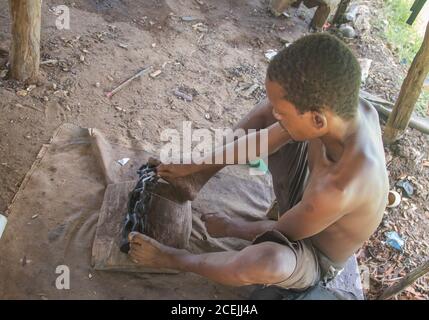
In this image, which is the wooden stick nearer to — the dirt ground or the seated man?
the dirt ground

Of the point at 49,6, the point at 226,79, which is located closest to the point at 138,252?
the point at 226,79

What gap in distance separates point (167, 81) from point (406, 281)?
7.12ft

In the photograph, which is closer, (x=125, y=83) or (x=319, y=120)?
(x=319, y=120)

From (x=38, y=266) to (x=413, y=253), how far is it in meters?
2.13

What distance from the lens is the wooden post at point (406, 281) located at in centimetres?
210

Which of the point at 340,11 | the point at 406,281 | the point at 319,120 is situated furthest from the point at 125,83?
the point at 340,11

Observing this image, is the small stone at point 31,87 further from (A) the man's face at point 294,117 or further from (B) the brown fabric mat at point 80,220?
(A) the man's face at point 294,117

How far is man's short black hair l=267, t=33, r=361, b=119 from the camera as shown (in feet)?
5.04

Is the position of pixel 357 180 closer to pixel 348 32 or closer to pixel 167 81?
pixel 167 81

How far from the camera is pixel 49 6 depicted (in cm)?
380

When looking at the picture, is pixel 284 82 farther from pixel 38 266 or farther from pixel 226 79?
pixel 226 79

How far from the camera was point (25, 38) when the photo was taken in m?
2.91

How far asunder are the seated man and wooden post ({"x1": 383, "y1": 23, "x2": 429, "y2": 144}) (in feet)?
4.53

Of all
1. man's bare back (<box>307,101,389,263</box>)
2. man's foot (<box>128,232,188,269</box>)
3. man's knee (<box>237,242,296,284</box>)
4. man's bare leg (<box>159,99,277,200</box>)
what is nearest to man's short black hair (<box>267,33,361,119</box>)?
man's bare back (<box>307,101,389,263</box>)
